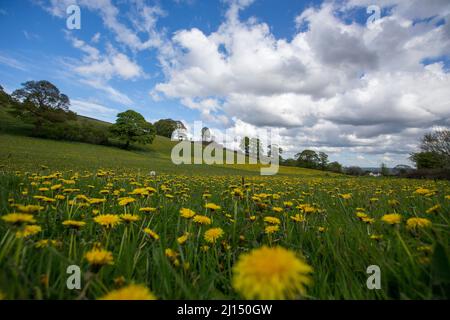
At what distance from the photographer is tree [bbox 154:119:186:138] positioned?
95.0 metres

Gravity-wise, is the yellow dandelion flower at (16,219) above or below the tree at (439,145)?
below

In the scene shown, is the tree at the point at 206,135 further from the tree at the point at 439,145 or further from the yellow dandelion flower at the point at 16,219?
the yellow dandelion flower at the point at 16,219

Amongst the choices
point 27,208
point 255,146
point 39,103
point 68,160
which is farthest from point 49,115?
point 255,146

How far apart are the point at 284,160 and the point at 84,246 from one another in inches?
3470

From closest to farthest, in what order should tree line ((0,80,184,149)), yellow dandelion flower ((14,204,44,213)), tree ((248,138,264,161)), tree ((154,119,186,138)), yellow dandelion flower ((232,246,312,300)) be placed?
yellow dandelion flower ((232,246,312,300)) < yellow dandelion flower ((14,204,44,213)) < tree line ((0,80,184,149)) < tree ((248,138,264,161)) < tree ((154,119,186,138))

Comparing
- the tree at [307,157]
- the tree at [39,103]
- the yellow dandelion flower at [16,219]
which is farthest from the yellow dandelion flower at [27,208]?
the tree at [307,157]

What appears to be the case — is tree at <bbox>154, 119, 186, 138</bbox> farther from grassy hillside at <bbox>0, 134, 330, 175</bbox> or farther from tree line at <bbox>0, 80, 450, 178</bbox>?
grassy hillside at <bbox>0, 134, 330, 175</bbox>

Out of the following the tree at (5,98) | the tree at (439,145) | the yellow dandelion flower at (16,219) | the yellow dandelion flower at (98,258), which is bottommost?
the yellow dandelion flower at (98,258)

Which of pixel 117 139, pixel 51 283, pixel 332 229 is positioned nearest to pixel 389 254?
pixel 332 229

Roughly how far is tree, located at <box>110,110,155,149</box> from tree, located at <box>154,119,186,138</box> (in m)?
36.5

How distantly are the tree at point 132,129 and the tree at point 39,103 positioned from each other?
1024 cm

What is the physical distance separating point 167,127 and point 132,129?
43.5 metres

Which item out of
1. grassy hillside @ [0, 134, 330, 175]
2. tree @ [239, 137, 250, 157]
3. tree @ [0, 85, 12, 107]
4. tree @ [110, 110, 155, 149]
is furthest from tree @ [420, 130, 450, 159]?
tree @ [0, 85, 12, 107]

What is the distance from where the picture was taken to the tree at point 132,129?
52.0 metres
